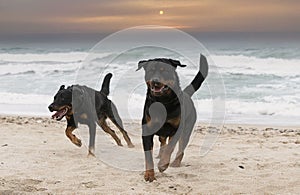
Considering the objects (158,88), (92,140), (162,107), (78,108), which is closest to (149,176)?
(162,107)

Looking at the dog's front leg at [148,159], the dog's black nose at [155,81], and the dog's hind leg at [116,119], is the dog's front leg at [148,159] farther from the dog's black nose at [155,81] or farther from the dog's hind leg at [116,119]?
the dog's hind leg at [116,119]

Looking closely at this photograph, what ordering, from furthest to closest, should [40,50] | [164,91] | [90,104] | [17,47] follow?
[17,47], [40,50], [90,104], [164,91]

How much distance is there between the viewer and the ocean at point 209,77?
39.6ft

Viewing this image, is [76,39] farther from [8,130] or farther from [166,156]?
[166,156]

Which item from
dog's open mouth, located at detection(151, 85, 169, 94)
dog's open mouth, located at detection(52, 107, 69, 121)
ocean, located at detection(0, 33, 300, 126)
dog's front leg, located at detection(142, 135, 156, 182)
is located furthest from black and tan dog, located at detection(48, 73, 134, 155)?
dog's open mouth, located at detection(151, 85, 169, 94)

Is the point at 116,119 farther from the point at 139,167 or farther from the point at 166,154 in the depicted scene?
the point at 166,154

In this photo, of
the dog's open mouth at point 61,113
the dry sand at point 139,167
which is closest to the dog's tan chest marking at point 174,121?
the dry sand at point 139,167

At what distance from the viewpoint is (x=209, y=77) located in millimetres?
14695

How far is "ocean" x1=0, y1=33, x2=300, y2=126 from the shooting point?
12078mm

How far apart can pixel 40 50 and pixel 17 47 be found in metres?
4.50

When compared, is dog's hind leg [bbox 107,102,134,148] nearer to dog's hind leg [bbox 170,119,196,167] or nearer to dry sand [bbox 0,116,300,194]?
dry sand [bbox 0,116,300,194]

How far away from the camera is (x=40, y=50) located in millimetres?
39688

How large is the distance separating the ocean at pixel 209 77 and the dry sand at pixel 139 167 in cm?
136

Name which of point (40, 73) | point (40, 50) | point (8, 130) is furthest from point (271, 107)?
point (40, 50)
